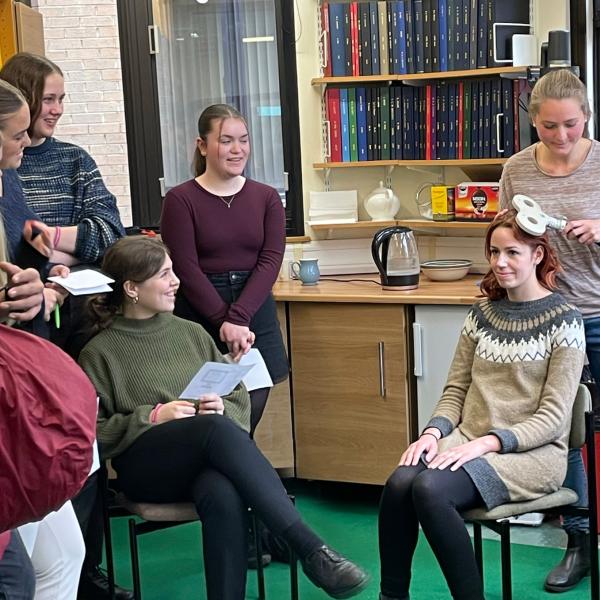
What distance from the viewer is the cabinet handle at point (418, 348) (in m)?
3.91

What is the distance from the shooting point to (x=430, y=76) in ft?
14.0

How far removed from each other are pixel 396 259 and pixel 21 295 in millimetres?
1800

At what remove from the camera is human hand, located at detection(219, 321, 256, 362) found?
11.5ft

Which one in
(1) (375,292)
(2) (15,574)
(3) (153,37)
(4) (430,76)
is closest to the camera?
(2) (15,574)

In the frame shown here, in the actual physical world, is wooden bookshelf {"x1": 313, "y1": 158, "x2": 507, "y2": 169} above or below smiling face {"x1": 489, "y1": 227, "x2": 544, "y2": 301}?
above

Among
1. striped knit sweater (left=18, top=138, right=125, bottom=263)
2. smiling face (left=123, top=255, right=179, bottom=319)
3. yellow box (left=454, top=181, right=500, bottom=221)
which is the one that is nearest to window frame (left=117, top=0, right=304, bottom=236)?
yellow box (left=454, top=181, right=500, bottom=221)

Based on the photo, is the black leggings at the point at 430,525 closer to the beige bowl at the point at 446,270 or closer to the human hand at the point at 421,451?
the human hand at the point at 421,451

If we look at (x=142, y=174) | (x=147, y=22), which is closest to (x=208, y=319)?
(x=142, y=174)

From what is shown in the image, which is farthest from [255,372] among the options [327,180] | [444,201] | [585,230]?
[327,180]

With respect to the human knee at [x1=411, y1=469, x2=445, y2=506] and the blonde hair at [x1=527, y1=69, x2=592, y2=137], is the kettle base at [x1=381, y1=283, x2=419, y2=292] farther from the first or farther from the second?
the human knee at [x1=411, y1=469, x2=445, y2=506]

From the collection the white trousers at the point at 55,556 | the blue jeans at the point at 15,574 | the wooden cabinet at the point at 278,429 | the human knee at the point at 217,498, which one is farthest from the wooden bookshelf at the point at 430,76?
the blue jeans at the point at 15,574

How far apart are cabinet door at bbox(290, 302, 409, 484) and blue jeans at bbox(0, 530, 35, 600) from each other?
202 cm

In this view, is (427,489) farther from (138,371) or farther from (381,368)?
(381,368)

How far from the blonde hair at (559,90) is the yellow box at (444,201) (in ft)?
3.72
